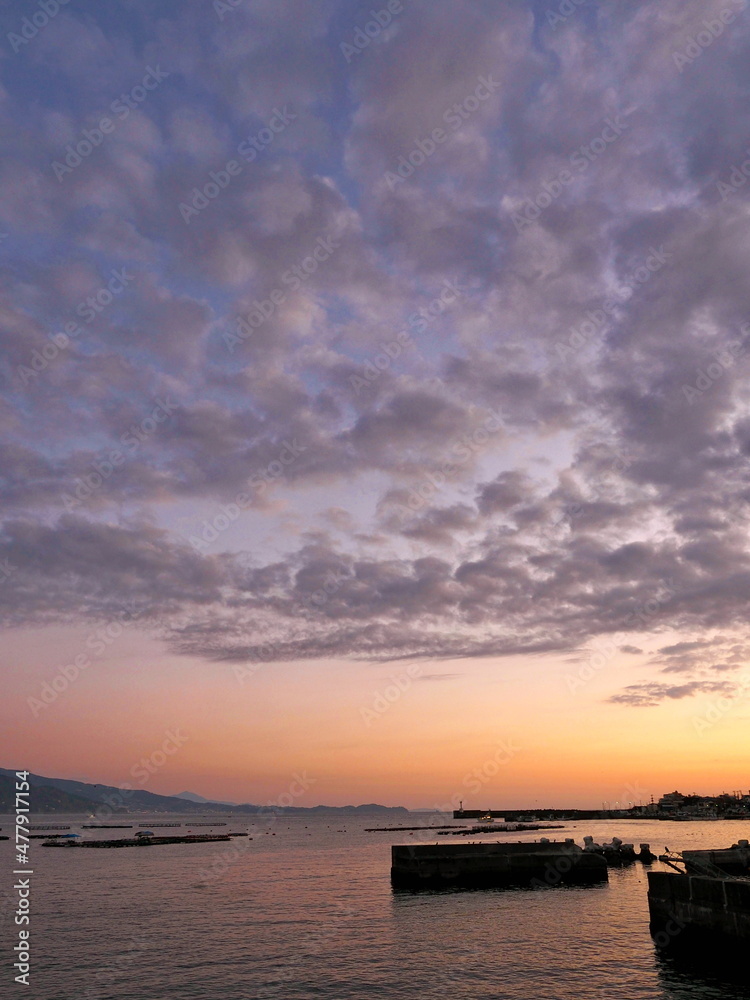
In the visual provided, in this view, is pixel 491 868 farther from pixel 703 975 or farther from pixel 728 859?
pixel 703 975

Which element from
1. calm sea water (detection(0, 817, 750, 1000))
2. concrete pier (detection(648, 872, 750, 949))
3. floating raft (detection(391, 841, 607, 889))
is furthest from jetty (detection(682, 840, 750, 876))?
floating raft (detection(391, 841, 607, 889))

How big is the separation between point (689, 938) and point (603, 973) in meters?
7.24

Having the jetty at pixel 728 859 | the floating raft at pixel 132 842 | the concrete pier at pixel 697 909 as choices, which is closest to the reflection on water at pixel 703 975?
the concrete pier at pixel 697 909

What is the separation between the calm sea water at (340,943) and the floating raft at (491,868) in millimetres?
3168

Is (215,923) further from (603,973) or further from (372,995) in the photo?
(603,973)

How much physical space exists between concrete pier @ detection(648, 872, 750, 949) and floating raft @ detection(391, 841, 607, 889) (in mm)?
31372

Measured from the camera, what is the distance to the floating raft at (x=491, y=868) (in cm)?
7481

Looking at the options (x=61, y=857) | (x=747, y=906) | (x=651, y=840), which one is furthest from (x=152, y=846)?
(x=747, y=906)

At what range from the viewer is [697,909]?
138 ft

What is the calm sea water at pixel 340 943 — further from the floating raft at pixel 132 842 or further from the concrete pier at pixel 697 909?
the floating raft at pixel 132 842

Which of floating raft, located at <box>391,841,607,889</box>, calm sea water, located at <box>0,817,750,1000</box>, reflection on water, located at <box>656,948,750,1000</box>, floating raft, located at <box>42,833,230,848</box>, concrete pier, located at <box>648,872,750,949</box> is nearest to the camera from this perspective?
reflection on water, located at <box>656,948,750,1000</box>

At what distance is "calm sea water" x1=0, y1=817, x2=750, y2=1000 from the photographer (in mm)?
37000

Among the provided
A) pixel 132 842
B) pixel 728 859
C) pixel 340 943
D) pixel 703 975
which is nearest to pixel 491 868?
pixel 728 859

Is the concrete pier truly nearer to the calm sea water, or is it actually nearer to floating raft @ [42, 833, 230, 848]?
the calm sea water
